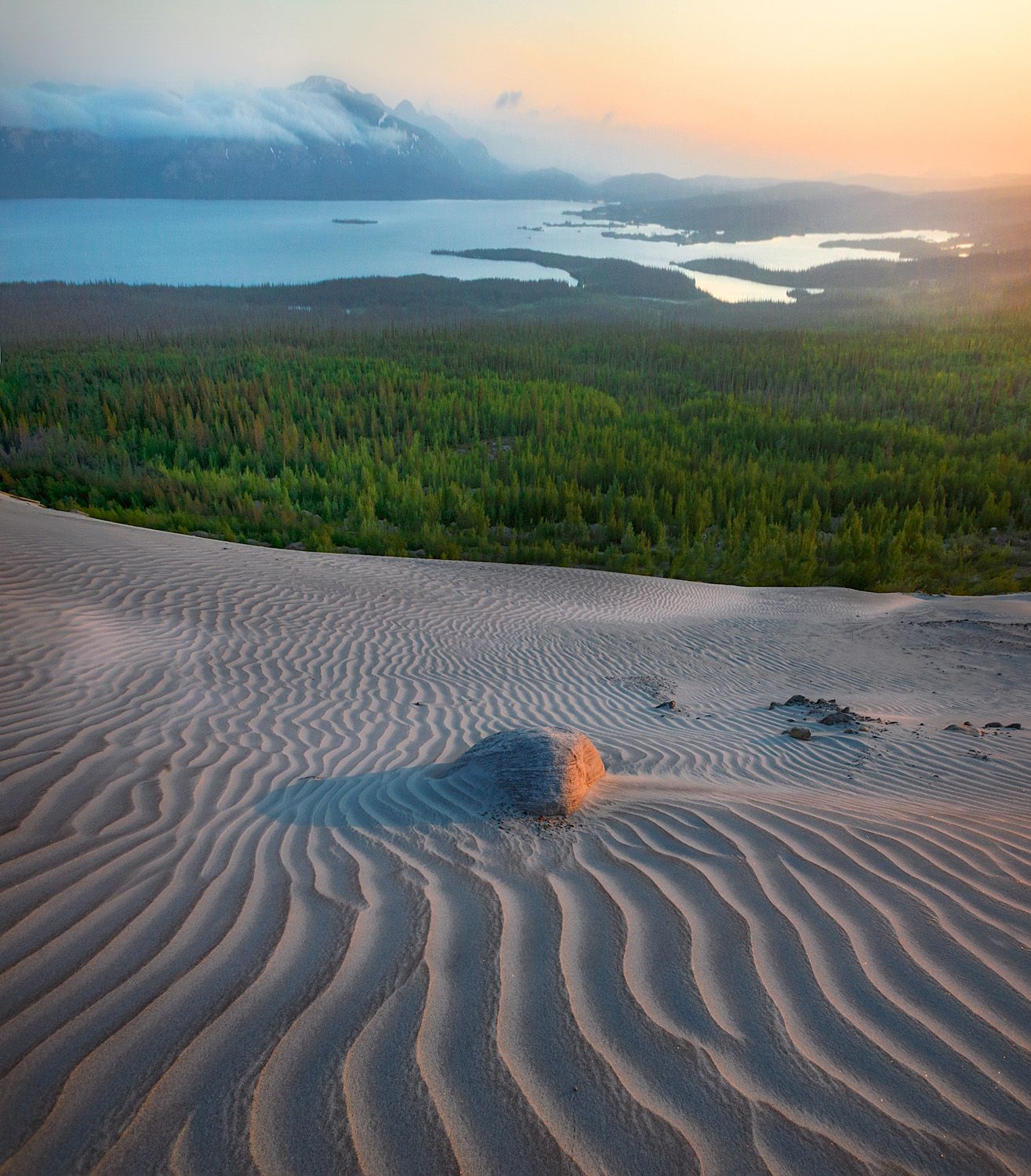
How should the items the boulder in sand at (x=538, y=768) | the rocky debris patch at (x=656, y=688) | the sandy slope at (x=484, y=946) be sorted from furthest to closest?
the rocky debris patch at (x=656, y=688)
the boulder in sand at (x=538, y=768)
the sandy slope at (x=484, y=946)

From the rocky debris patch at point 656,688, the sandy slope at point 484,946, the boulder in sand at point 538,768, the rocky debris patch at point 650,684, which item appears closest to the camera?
the sandy slope at point 484,946

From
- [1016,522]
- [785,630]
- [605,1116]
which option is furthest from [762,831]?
[1016,522]

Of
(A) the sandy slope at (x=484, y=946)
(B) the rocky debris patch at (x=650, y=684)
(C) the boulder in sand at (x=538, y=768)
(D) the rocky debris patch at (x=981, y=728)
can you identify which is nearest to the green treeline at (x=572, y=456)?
(B) the rocky debris patch at (x=650, y=684)

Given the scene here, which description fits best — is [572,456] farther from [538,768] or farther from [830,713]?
[538,768]

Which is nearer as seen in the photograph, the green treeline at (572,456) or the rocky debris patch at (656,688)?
the rocky debris patch at (656,688)

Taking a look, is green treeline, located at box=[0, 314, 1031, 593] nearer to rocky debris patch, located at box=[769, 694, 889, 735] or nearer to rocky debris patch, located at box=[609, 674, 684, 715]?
rocky debris patch, located at box=[609, 674, 684, 715]

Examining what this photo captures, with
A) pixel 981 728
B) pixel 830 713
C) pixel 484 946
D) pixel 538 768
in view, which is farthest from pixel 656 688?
pixel 484 946

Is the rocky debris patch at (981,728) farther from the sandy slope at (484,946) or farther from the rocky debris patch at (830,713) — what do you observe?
the rocky debris patch at (830,713)
